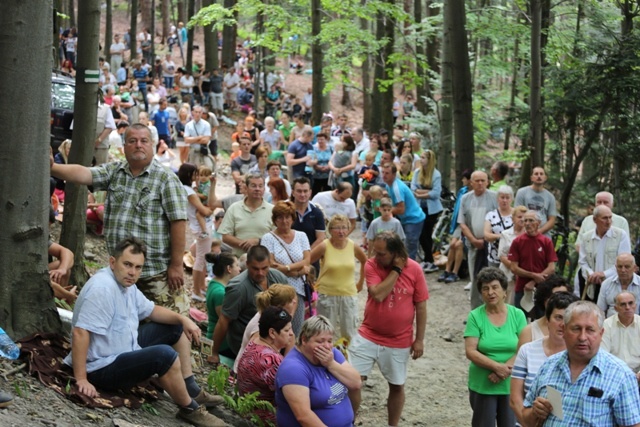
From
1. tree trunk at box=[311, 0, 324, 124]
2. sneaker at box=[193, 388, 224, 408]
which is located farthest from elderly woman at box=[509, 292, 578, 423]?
tree trunk at box=[311, 0, 324, 124]

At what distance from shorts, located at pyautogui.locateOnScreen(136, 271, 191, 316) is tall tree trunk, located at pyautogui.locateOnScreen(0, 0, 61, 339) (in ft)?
3.04

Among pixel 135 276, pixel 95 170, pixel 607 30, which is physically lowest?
pixel 135 276

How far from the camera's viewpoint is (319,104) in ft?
82.2

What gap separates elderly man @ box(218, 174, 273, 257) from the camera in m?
11.4

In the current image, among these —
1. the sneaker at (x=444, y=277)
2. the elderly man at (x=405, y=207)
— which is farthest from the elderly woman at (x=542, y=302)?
the sneaker at (x=444, y=277)

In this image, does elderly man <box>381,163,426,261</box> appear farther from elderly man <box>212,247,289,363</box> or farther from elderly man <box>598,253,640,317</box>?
elderly man <box>212,247,289,363</box>

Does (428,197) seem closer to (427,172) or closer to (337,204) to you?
(427,172)

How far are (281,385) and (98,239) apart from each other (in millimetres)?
8959

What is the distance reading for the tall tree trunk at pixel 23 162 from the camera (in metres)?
7.18

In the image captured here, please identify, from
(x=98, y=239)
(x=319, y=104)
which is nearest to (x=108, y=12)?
(x=319, y=104)

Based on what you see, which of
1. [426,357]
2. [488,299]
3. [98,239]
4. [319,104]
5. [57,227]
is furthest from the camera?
[319,104]

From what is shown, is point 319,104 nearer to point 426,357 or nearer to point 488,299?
point 426,357

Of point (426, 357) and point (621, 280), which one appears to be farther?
point (426, 357)

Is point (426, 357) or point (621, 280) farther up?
point (621, 280)
